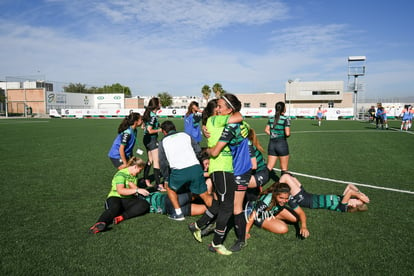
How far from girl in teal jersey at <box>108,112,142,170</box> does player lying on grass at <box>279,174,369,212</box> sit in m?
3.12

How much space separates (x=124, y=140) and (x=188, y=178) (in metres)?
2.07

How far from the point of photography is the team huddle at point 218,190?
3.54 metres

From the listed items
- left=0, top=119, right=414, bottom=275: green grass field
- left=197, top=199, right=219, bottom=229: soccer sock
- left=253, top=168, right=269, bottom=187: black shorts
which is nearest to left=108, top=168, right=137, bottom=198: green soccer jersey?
left=0, top=119, right=414, bottom=275: green grass field

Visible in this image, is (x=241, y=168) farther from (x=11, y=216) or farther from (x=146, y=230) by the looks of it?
(x=11, y=216)

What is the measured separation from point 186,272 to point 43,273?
1619 mm

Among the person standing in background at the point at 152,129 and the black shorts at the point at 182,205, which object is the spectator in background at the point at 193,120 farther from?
the black shorts at the point at 182,205

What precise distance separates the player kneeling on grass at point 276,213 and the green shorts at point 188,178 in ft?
2.89

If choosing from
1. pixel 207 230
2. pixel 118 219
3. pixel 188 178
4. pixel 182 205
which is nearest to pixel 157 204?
pixel 182 205

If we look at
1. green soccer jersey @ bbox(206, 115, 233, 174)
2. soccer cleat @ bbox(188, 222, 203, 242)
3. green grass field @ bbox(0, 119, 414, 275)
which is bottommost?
green grass field @ bbox(0, 119, 414, 275)

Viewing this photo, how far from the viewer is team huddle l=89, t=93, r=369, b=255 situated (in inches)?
139

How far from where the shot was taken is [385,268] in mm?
3275

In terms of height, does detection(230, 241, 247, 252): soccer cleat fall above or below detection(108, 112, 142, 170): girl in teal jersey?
below

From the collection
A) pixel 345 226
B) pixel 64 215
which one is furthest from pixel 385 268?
pixel 64 215

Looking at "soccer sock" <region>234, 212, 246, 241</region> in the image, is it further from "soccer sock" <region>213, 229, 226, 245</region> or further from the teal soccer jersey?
the teal soccer jersey
